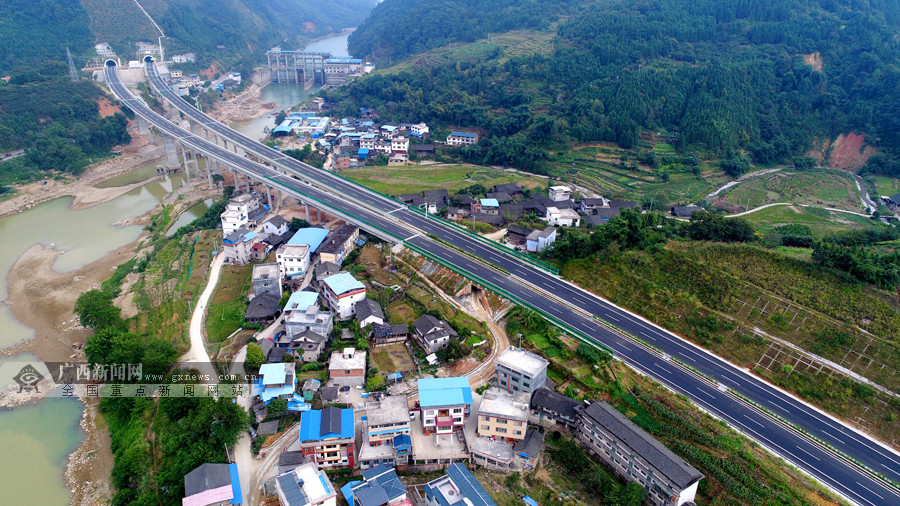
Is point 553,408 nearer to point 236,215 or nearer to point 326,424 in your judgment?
point 326,424

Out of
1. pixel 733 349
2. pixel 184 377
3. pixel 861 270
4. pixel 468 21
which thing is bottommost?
pixel 184 377

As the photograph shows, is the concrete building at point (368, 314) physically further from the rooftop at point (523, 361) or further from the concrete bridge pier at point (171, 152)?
the concrete bridge pier at point (171, 152)

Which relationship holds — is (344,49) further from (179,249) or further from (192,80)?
(179,249)

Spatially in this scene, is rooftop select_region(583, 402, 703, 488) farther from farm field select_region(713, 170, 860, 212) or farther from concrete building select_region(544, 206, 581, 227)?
farm field select_region(713, 170, 860, 212)

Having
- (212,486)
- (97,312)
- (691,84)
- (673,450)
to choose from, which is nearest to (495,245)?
(673,450)

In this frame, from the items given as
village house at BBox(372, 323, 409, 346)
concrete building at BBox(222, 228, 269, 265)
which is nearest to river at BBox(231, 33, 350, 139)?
concrete building at BBox(222, 228, 269, 265)

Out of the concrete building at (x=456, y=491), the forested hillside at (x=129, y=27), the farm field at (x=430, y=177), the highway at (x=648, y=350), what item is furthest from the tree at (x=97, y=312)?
the forested hillside at (x=129, y=27)

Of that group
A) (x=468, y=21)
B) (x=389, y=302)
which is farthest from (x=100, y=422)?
(x=468, y=21)

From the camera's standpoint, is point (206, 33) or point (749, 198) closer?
point (749, 198)
